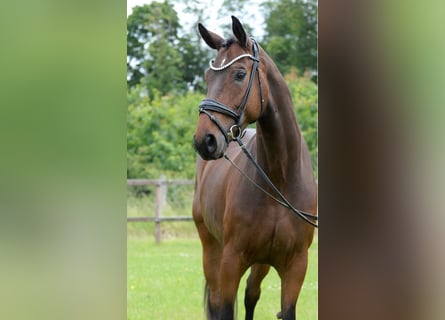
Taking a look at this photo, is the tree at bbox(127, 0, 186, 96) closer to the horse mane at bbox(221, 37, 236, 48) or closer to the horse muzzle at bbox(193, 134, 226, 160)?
the horse mane at bbox(221, 37, 236, 48)

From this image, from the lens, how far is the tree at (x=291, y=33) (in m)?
10.7

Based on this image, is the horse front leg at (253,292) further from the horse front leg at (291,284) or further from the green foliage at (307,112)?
the green foliage at (307,112)

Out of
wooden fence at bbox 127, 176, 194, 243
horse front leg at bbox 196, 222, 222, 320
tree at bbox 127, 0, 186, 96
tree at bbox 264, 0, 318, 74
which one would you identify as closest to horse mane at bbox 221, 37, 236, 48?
horse front leg at bbox 196, 222, 222, 320

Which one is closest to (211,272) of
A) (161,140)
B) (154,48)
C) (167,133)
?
(161,140)

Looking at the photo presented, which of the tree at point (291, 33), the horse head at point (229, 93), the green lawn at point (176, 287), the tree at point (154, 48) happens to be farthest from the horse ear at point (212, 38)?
the tree at point (291, 33)

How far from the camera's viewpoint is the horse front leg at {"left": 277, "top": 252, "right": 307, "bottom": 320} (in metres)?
2.84

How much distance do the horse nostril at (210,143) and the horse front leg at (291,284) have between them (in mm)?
784

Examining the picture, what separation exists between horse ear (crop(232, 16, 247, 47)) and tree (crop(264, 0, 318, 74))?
8.05m

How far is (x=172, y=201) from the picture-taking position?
900 centimetres
